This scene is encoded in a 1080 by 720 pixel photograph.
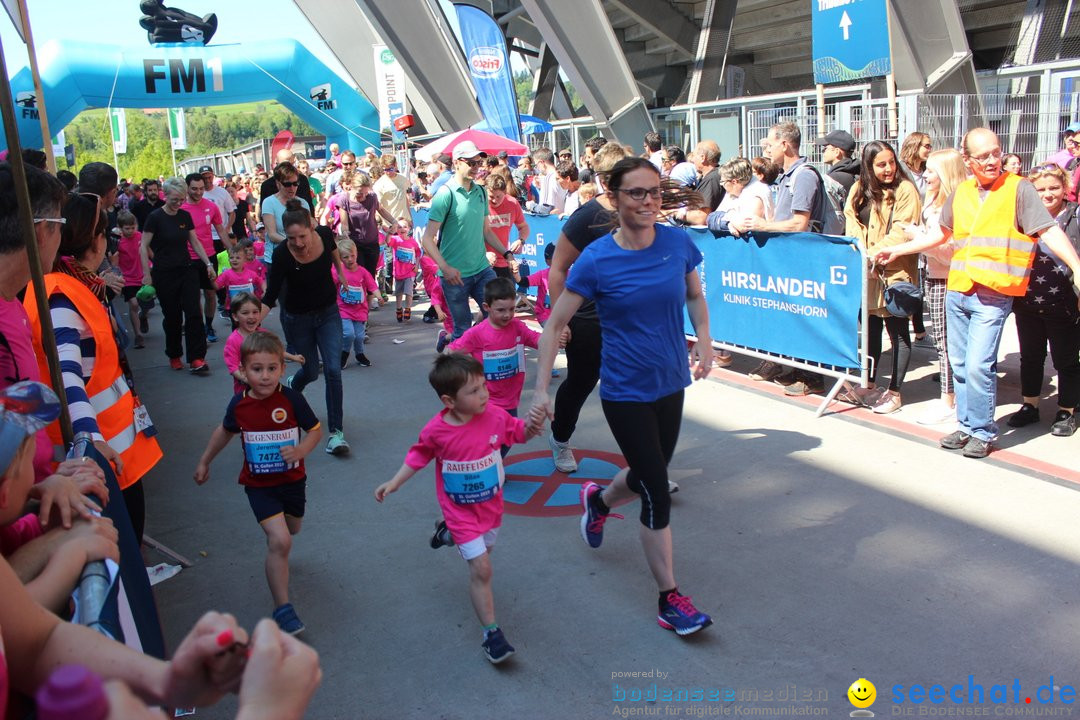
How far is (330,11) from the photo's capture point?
3189 centimetres

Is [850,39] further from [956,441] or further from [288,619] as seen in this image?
[288,619]

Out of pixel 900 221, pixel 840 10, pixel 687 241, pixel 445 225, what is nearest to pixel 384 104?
pixel 840 10

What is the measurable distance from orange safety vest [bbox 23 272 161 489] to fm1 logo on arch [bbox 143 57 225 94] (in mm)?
24552

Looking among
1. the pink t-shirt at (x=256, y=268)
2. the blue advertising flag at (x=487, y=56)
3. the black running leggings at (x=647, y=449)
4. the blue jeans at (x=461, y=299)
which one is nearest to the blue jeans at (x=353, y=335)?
the pink t-shirt at (x=256, y=268)

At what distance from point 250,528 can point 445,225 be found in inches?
125

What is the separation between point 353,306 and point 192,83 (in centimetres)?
2039

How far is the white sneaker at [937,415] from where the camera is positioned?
6.50 meters

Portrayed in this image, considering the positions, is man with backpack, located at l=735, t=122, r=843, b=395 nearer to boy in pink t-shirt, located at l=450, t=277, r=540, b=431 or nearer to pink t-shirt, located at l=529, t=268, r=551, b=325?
pink t-shirt, located at l=529, t=268, r=551, b=325

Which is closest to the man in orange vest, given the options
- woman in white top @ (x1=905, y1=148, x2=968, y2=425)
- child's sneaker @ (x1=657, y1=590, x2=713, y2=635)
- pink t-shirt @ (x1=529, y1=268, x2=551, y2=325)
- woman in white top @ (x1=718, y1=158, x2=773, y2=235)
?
woman in white top @ (x1=905, y1=148, x2=968, y2=425)

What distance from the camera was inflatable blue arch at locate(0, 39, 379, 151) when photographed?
24188mm

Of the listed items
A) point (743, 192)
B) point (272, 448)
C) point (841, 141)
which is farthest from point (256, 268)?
point (272, 448)

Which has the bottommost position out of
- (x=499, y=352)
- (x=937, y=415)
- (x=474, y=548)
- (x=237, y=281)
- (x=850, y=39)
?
(x=937, y=415)

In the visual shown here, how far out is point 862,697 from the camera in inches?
133

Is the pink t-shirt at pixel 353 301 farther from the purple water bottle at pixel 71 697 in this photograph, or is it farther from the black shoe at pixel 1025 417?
the purple water bottle at pixel 71 697
